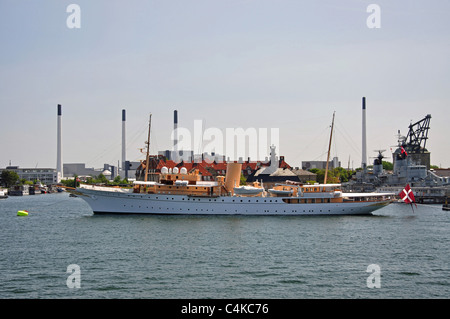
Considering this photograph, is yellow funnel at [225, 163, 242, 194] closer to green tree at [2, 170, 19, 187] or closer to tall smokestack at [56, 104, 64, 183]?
tall smokestack at [56, 104, 64, 183]

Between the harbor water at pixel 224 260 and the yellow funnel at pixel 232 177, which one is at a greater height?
the yellow funnel at pixel 232 177

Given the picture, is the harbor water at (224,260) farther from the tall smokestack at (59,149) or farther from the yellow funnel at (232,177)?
the tall smokestack at (59,149)

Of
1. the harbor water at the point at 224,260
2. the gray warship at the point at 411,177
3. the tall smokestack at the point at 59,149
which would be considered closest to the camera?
the harbor water at the point at 224,260

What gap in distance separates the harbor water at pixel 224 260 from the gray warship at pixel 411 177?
49.2 meters

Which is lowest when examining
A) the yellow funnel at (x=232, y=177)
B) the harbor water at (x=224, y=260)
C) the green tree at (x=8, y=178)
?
the harbor water at (x=224, y=260)

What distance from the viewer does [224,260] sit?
29016mm

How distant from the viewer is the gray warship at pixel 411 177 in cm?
9444

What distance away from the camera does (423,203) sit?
293 feet

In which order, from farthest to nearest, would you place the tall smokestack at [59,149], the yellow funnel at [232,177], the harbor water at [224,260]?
the tall smokestack at [59,149] < the yellow funnel at [232,177] < the harbor water at [224,260]

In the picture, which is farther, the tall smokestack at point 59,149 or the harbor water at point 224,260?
the tall smokestack at point 59,149

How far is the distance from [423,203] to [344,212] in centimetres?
3653

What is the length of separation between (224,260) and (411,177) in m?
84.3

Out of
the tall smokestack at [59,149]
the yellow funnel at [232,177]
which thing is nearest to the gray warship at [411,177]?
the yellow funnel at [232,177]

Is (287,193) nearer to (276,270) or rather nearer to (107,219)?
(107,219)
